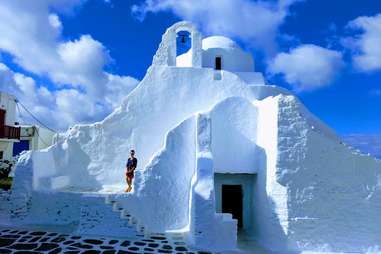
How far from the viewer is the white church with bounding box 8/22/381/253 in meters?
10.2

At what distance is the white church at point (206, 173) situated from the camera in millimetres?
10219

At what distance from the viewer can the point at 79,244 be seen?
960 cm

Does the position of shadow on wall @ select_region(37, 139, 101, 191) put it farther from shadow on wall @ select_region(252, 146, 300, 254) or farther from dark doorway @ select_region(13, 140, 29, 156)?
dark doorway @ select_region(13, 140, 29, 156)

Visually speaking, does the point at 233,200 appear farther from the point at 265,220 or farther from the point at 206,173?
the point at 206,173

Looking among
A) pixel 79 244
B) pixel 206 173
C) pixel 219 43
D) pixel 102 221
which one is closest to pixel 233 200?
pixel 206 173

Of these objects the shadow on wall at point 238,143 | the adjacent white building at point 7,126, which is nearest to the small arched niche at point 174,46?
the shadow on wall at point 238,143

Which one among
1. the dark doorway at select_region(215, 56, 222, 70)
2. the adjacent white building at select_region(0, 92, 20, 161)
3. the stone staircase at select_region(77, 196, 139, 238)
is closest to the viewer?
the stone staircase at select_region(77, 196, 139, 238)

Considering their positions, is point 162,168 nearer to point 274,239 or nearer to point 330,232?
point 274,239

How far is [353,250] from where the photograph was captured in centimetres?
1023

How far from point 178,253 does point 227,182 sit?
13.2 feet

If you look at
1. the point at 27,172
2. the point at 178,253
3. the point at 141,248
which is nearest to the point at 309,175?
the point at 178,253

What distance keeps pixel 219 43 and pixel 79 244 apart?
36.1 ft

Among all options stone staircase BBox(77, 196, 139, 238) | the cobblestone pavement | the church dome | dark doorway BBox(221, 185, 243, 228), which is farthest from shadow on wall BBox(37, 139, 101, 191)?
the church dome

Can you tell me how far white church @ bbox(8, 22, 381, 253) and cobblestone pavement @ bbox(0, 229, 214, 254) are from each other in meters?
0.47
